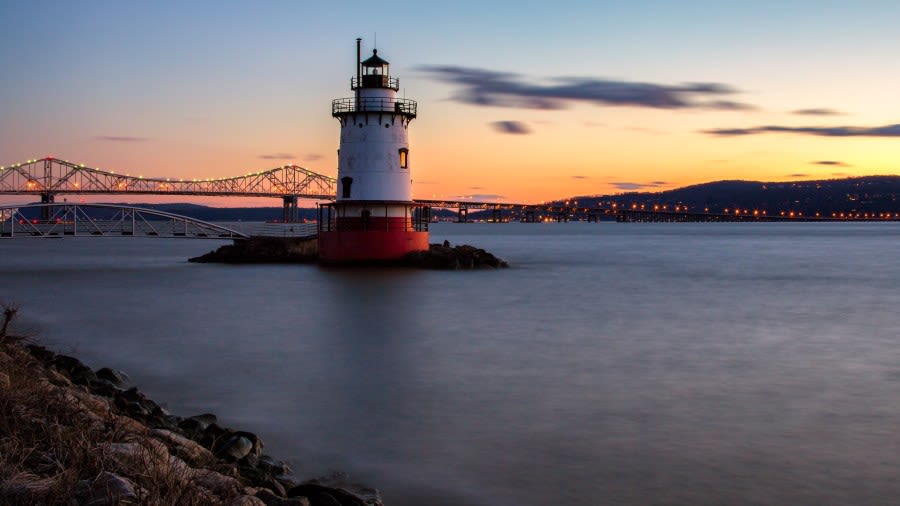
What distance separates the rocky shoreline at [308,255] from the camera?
2978 centimetres

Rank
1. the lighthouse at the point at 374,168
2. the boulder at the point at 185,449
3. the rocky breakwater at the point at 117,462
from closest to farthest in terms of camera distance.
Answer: the rocky breakwater at the point at 117,462 < the boulder at the point at 185,449 < the lighthouse at the point at 374,168

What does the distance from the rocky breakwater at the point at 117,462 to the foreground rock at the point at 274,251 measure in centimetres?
2722

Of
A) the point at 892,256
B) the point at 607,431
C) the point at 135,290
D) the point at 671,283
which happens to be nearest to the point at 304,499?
the point at 607,431

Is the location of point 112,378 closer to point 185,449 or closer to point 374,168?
point 185,449

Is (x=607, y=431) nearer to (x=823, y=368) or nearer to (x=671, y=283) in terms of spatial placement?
(x=823, y=368)

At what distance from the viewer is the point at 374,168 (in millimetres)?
28562

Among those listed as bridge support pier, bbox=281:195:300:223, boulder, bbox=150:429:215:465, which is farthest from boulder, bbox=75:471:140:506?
bridge support pier, bbox=281:195:300:223

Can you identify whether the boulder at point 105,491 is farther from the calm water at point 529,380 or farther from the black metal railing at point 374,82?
the black metal railing at point 374,82

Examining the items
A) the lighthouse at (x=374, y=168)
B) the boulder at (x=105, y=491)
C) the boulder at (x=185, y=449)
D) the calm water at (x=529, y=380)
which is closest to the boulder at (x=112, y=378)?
the calm water at (x=529, y=380)

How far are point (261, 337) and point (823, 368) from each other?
29.9 feet

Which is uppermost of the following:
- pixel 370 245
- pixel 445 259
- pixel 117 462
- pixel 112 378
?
pixel 370 245

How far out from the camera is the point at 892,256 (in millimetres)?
46000

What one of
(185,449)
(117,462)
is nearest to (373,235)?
(185,449)

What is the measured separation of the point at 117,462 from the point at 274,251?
3097 centimetres
